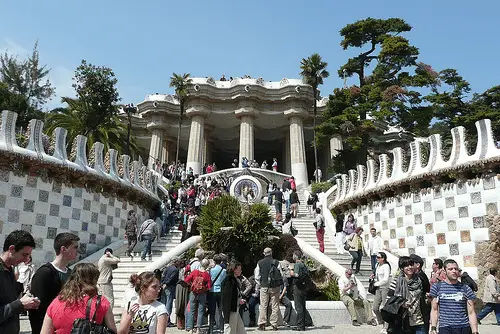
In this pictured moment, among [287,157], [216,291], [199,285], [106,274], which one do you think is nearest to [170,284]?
[106,274]

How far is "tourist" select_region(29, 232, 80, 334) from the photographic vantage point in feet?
11.9

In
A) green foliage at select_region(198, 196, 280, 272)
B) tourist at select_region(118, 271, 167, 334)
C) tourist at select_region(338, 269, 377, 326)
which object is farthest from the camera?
green foliage at select_region(198, 196, 280, 272)

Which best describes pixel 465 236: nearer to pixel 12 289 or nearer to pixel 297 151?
pixel 12 289

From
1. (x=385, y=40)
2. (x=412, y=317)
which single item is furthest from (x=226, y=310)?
(x=385, y=40)

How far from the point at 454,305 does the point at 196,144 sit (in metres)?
31.1

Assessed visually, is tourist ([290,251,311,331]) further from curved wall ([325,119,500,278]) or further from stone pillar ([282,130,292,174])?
stone pillar ([282,130,292,174])

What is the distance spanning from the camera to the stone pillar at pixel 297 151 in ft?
113

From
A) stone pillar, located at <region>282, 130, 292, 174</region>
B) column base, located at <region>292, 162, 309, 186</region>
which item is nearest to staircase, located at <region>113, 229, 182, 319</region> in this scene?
→ column base, located at <region>292, 162, 309, 186</region>

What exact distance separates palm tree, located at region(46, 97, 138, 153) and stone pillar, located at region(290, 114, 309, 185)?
1371cm

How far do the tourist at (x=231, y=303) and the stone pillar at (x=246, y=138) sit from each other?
27.6 meters

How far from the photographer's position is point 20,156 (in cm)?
1238

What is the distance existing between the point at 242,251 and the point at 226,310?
6793 millimetres

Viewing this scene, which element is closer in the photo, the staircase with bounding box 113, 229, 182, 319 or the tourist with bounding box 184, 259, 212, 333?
the tourist with bounding box 184, 259, 212, 333

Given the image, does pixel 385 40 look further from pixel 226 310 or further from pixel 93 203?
pixel 226 310
